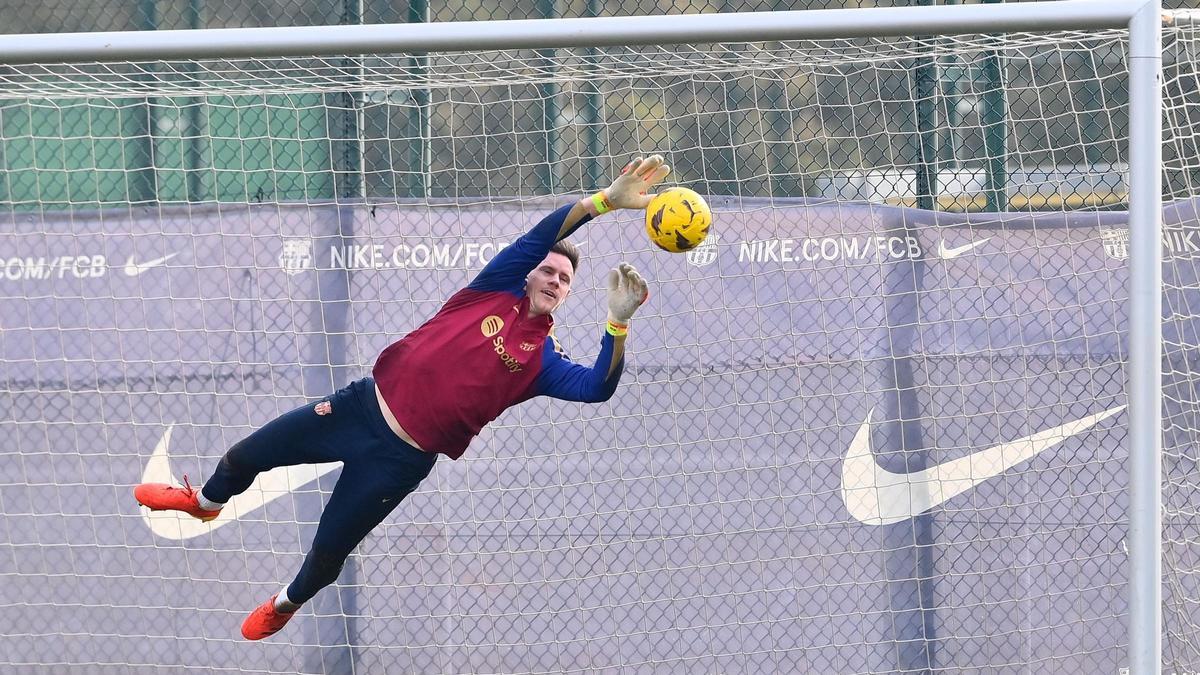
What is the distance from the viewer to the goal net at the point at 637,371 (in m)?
5.63

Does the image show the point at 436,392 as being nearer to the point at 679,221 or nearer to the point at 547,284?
the point at 547,284

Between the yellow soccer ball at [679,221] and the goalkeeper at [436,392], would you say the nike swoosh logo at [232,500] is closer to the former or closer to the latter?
the goalkeeper at [436,392]

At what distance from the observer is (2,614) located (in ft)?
20.4

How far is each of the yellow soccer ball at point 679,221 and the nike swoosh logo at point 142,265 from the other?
10.6 ft

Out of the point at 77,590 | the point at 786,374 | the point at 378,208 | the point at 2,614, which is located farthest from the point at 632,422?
the point at 2,614

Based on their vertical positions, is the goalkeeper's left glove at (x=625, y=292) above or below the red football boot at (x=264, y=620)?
above

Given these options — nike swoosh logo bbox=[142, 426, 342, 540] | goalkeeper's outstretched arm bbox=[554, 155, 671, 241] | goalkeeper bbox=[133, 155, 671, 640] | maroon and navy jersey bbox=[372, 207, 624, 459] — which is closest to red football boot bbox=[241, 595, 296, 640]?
goalkeeper bbox=[133, 155, 671, 640]

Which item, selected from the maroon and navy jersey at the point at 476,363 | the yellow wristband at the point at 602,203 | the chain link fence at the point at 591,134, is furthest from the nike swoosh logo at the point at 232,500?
the yellow wristband at the point at 602,203

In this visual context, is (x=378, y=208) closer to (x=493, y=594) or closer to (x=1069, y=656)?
(x=493, y=594)

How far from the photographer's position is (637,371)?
5797 millimetres

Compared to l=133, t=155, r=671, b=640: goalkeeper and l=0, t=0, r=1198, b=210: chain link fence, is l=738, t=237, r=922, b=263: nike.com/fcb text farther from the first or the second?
l=133, t=155, r=671, b=640: goalkeeper

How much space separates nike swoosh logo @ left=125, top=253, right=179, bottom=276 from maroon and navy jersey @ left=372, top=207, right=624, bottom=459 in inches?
87.2

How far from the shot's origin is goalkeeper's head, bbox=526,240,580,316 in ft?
13.9

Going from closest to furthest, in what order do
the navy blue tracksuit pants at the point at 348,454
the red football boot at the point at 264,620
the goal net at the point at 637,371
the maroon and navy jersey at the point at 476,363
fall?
the maroon and navy jersey at the point at 476,363 < the navy blue tracksuit pants at the point at 348,454 < the red football boot at the point at 264,620 < the goal net at the point at 637,371
